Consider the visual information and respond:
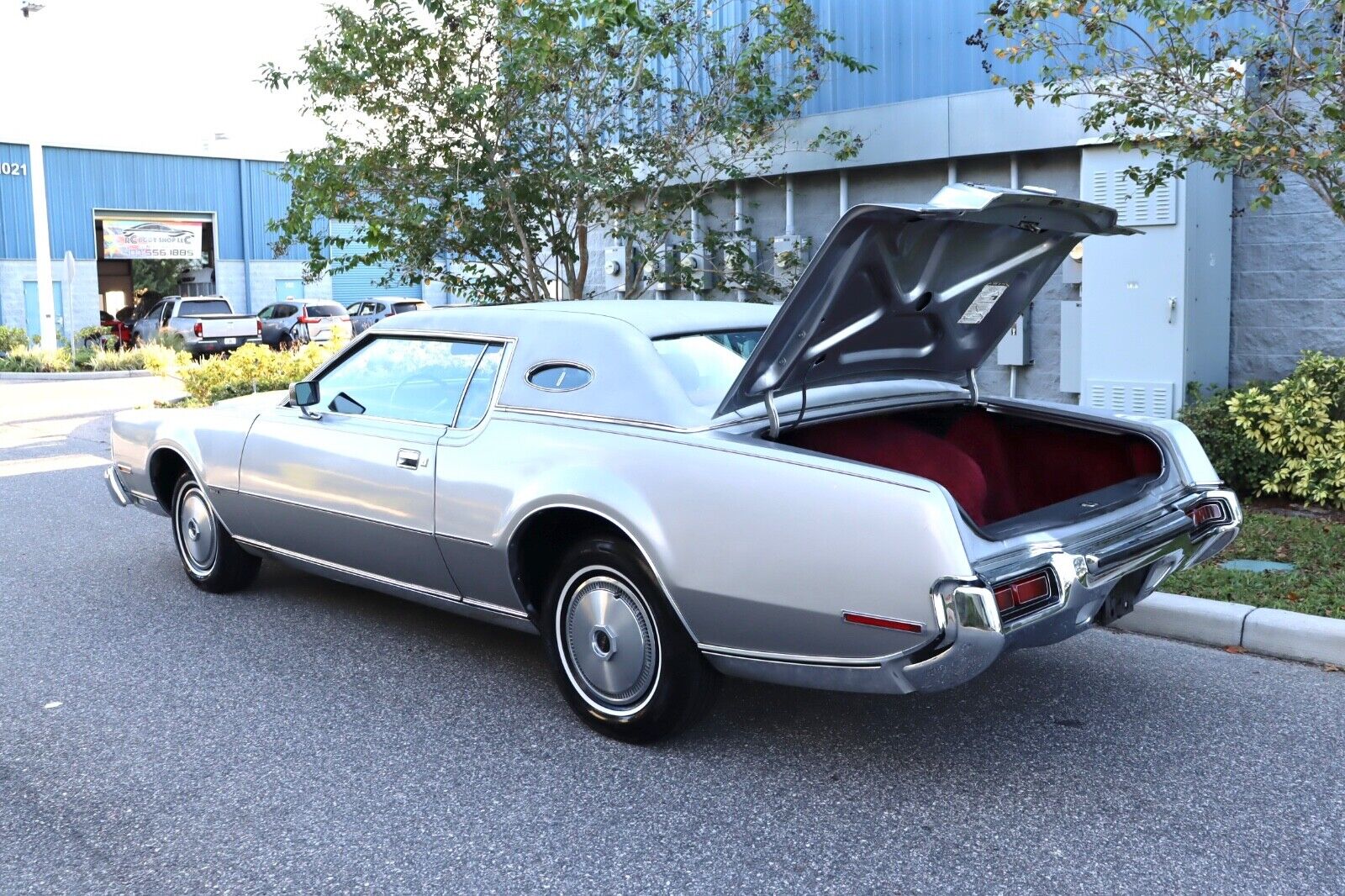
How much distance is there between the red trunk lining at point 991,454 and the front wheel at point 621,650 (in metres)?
0.84

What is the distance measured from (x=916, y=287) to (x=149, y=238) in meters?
40.3

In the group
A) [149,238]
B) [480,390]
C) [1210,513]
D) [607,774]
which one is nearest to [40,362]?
[149,238]

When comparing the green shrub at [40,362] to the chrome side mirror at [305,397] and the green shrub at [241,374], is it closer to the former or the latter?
the green shrub at [241,374]

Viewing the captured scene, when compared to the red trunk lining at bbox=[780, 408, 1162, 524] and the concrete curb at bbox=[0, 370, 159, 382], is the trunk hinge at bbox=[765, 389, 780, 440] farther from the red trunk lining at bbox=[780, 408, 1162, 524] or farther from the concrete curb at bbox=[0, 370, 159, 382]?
the concrete curb at bbox=[0, 370, 159, 382]

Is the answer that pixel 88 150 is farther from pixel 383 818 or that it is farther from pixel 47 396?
pixel 383 818

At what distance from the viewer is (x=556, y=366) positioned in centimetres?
466

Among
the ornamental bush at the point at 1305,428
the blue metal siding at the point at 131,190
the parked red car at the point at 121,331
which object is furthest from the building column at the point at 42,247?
the ornamental bush at the point at 1305,428

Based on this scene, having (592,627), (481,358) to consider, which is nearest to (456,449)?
(481,358)

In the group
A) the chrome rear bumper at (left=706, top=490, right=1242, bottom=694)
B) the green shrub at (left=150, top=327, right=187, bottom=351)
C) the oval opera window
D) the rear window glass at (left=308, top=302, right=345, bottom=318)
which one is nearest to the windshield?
the oval opera window

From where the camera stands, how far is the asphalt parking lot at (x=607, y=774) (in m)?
3.41

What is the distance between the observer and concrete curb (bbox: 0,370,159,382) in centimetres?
2355

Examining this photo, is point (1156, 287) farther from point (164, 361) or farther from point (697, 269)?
point (164, 361)

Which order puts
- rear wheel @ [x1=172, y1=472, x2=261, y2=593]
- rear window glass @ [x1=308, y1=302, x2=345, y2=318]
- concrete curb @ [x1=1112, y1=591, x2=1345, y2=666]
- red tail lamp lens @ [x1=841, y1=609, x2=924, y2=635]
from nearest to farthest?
red tail lamp lens @ [x1=841, y1=609, x2=924, y2=635]
concrete curb @ [x1=1112, y1=591, x2=1345, y2=666]
rear wheel @ [x1=172, y1=472, x2=261, y2=593]
rear window glass @ [x1=308, y1=302, x2=345, y2=318]

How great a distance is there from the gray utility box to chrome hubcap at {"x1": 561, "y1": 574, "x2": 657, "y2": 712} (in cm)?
588
